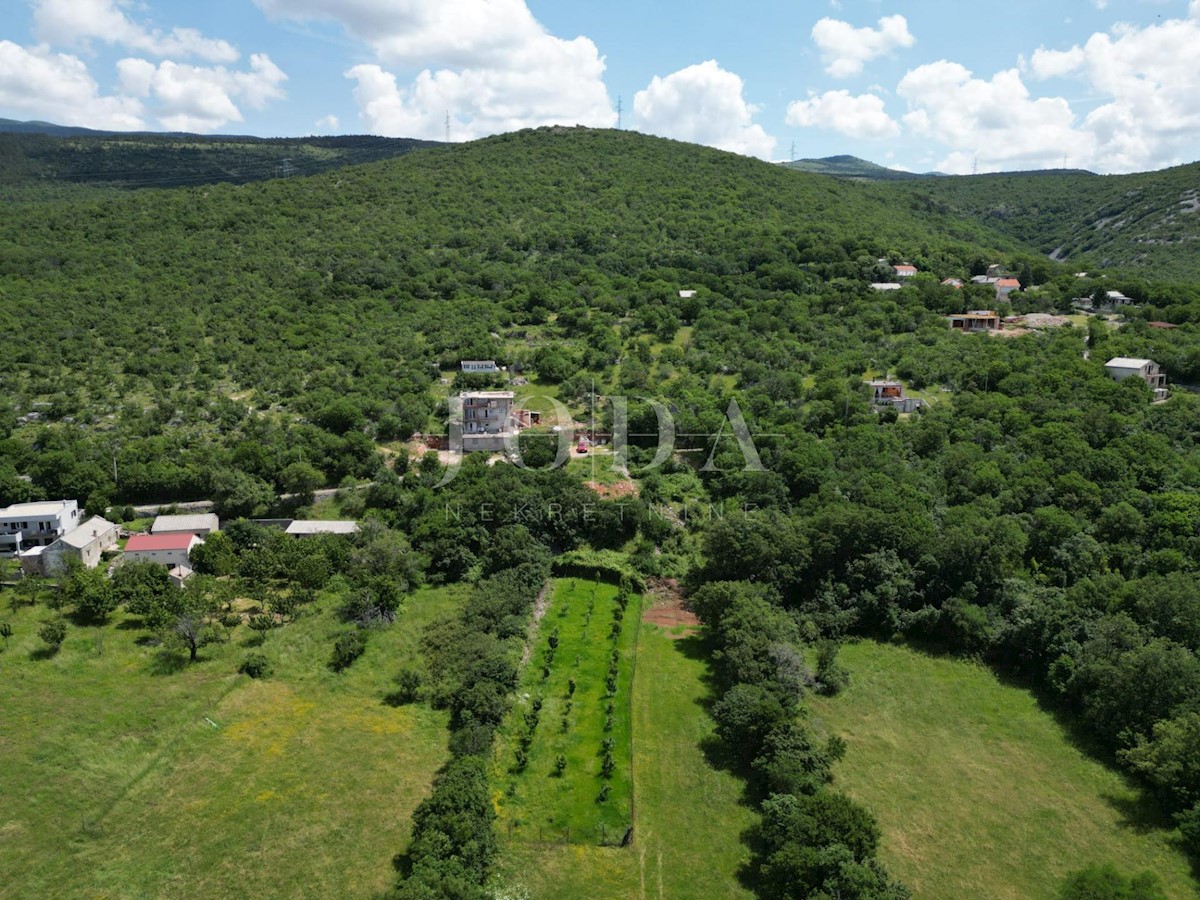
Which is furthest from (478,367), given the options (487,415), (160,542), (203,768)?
(203,768)

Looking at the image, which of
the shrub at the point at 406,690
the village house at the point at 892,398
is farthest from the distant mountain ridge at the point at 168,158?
the shrub at the point at 406,690

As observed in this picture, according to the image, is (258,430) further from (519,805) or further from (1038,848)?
(1038,848)

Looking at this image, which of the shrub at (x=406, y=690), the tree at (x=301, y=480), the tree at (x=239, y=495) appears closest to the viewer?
the shrub at (x=406, y=690)

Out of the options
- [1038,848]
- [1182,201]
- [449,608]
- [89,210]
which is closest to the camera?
[1038,848]

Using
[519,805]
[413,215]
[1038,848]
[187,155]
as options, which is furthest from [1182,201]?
[187,155]

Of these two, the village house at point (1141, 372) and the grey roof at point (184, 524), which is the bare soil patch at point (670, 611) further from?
the village house at point (1141, 372)
